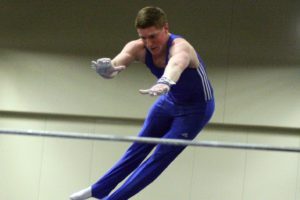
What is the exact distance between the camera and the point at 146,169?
3.20m

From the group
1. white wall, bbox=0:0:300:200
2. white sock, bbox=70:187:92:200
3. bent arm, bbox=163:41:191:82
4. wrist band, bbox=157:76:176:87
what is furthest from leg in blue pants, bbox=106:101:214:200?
white wall, bbox=0:0:300:200

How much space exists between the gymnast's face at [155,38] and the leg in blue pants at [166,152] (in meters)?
0.43

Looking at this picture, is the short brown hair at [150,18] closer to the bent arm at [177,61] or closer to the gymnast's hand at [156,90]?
the bent arm at [177,61]

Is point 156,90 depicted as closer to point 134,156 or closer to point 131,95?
point 134,156

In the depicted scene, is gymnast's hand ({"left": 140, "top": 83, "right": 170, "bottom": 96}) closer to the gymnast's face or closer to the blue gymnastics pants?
the gymnast's face

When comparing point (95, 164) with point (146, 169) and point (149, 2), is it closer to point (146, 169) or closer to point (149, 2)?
point (149, 2)

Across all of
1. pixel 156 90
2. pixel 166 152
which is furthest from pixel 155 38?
pixel 166 152

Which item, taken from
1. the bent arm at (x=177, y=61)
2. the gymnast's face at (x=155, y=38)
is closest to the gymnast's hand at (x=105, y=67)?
the gymnast's face at (x=155, y=38)

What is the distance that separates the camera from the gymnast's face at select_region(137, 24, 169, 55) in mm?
2906

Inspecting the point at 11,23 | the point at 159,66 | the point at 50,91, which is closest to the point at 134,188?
the point at 159,66

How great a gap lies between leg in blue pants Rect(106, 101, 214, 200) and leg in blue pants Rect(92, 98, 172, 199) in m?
0.07

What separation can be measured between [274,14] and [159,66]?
12.3 ft

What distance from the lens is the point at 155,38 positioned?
2.94 metres

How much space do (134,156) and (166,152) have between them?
0.78 feet
